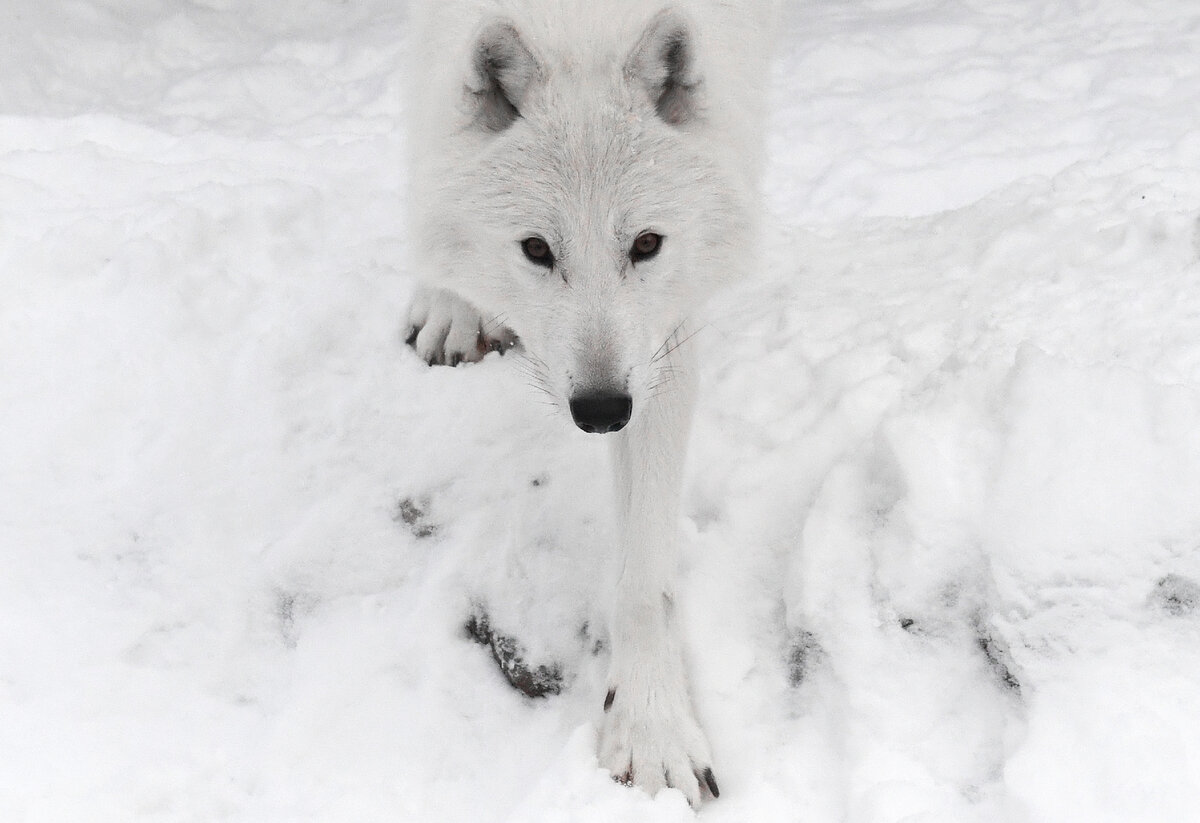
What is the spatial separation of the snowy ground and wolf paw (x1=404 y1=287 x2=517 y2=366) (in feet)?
0.36

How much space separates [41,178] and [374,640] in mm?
3586

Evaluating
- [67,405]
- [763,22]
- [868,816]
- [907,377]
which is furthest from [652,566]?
[67,405]

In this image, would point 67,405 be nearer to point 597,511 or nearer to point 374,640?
point 374,640

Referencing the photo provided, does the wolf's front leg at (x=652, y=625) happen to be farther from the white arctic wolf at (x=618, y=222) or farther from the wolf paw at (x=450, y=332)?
the wolf paw at (x=450, y=332)

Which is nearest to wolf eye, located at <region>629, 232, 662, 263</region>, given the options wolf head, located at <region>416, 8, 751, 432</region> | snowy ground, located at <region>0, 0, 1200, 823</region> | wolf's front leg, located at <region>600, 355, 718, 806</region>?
wolf head, located at <region>416, 8, 751, 432</region>

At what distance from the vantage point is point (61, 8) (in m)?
7.61

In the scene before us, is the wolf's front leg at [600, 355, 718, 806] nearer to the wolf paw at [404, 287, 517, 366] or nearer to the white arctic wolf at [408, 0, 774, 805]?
the white arctic wolf at [408, 0, 774, 805]

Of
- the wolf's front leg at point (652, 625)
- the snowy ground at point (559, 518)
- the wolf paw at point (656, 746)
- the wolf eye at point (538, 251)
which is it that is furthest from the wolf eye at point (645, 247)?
the wolf paw at point (656, 746)

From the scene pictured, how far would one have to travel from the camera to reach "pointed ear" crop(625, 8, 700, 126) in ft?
8.48

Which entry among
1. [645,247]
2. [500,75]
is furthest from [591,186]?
[500,75]

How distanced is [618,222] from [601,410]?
52cm

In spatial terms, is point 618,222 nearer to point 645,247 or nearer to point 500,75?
point 645,247

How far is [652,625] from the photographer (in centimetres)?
298

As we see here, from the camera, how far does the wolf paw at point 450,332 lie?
411cm
